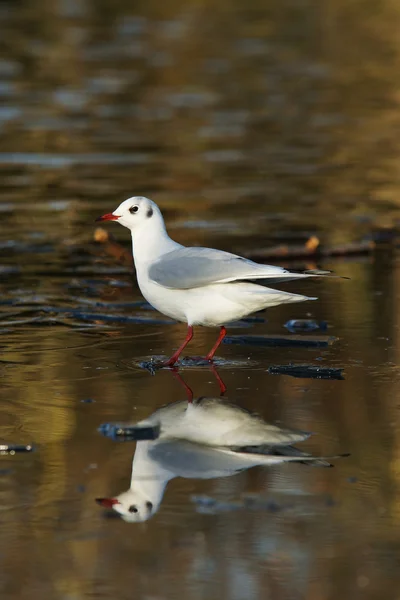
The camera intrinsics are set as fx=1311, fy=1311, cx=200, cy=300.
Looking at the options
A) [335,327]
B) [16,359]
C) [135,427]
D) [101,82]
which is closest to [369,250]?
[335,327]

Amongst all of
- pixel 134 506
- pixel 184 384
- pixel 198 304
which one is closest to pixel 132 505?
pixel 134 506

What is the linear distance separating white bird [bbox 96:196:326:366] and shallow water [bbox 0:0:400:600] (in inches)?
12.1

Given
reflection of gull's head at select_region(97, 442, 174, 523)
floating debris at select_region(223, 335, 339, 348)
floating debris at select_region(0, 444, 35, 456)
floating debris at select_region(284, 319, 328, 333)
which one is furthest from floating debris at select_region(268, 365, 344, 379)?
floating debris at select_region(0, 444, 35, 456)

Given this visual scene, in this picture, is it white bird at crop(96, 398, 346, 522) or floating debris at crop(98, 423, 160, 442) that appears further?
floating debris at crop(98, 423, 160, 442)

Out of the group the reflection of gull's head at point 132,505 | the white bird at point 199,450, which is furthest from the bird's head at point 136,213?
the reflection of gull's head at point 132,505

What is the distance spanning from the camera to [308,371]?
7043mm

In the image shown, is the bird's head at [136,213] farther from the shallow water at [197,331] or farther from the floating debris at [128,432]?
the floating debris at [128,432]

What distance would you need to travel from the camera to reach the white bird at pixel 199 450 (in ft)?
16.7

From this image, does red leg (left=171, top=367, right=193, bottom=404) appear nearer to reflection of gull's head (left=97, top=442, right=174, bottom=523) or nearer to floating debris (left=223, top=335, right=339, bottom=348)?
floating debris (left=223, top=335, right=339, bottom=348)

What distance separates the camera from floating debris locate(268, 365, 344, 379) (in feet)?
22.9

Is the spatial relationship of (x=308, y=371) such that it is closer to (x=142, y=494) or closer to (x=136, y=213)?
(x=136, y=213)

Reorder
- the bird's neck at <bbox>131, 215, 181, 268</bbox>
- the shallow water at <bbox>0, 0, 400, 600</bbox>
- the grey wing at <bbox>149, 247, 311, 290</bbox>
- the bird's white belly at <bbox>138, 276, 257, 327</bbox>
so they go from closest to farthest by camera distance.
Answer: the shallow water at <bbox>0, 0, 400, 600</bbox> → the grey wing at <bbox>149, 247, 311, 290</bbox> → the bird's white belly at <bbox>138, 276, 257, 327</bbox> → the bird's neck at <bbox>131, 215, 181, 268</bbox>

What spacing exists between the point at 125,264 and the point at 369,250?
6.53 feet

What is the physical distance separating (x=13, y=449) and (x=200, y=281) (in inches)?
70.0
